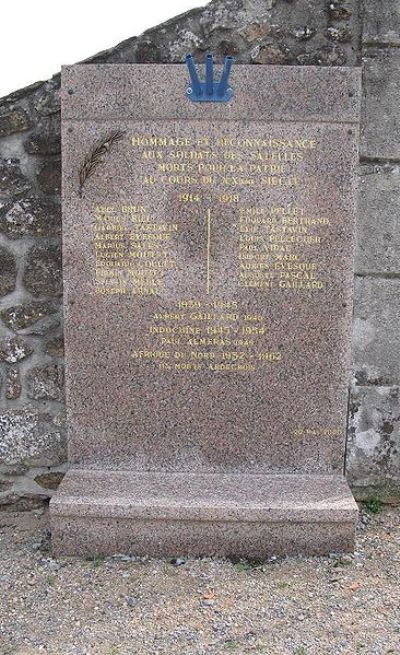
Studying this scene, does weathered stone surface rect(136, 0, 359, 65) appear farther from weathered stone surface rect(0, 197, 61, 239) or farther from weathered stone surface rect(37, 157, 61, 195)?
weathered stone surface rect(0, 197, 61, 239)

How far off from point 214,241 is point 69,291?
0.75 meters

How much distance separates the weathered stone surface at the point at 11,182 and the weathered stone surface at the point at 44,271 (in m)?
0.28

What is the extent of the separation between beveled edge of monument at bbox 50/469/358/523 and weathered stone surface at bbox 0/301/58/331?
2.63ft

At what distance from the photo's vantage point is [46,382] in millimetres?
3402

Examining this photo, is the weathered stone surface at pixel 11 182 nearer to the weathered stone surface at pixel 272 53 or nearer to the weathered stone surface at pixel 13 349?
the weathered stone surface at pixel 13 349

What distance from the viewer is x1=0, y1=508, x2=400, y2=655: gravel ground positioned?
8.36 ft

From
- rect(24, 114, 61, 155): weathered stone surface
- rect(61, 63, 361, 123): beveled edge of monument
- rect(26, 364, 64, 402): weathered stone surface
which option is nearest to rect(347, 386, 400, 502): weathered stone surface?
rect(61, 63, 361, 123): beveled edge of monument

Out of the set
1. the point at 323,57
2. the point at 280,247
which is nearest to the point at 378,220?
the point at 280,247

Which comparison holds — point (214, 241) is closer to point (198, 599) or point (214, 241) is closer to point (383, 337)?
point (383, 337)

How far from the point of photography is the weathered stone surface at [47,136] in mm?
3232

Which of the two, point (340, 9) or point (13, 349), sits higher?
point (340, 9)

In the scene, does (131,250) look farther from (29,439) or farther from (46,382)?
(29,439)

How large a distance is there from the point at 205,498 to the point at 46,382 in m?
1.01

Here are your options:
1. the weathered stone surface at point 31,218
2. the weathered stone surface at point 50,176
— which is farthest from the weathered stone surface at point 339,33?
the weathered stone surface at point 31,218
